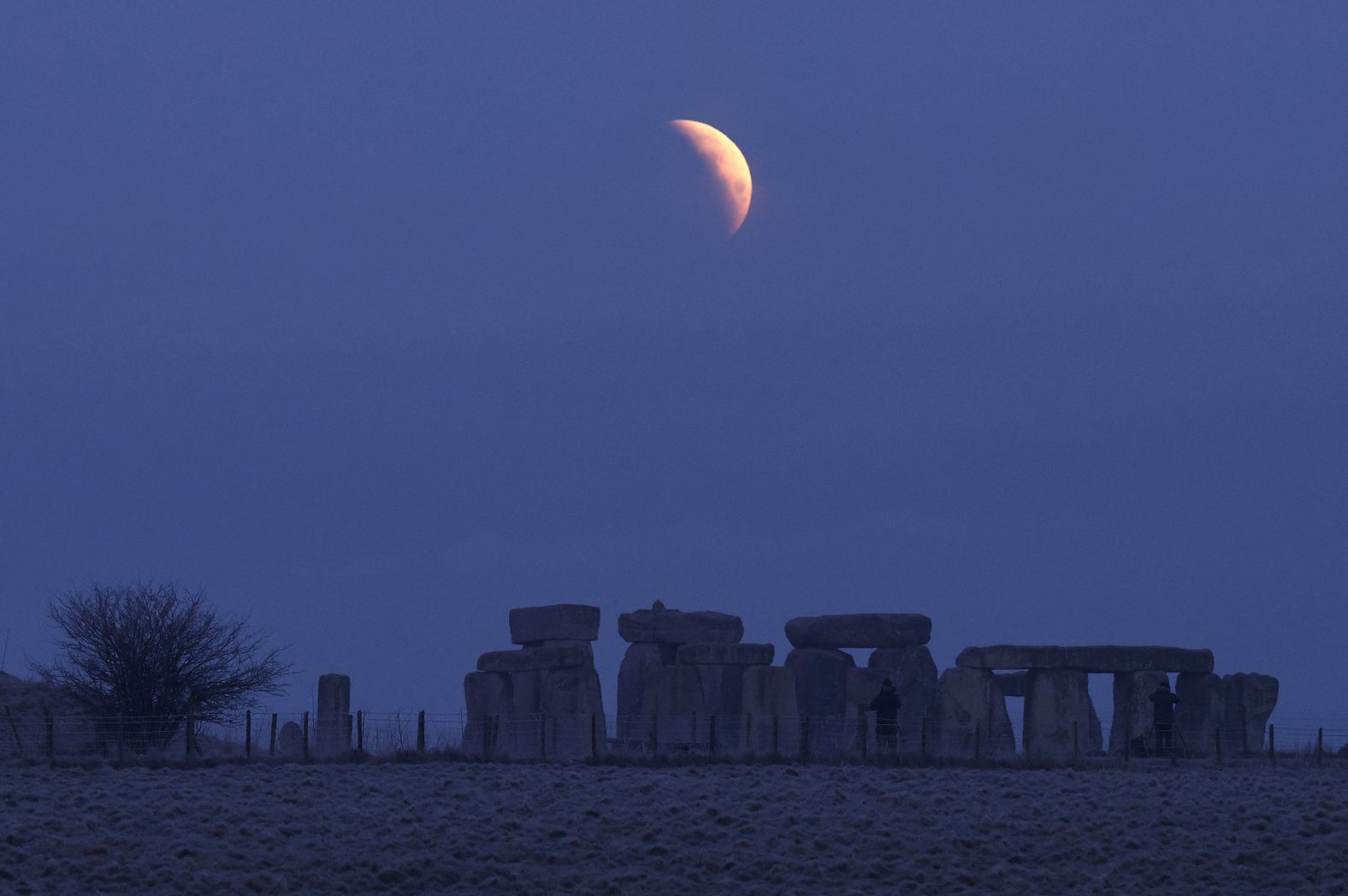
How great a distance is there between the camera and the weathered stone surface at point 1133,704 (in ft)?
128

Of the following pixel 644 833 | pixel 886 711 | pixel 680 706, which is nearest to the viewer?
pixel 644 833

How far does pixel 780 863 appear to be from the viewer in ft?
81.4

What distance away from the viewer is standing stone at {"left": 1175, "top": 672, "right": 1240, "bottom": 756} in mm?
38812

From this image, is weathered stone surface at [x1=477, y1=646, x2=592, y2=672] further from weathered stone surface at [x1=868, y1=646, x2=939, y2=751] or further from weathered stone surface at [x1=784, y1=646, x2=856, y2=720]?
weathered stone surface at [x1=868, y1=646, x2=939, y2=751]

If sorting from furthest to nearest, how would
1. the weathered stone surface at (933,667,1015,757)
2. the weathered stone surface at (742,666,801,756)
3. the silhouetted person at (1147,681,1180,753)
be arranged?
1. the weathered stone surface at (742,666,801,756)
2. the weathered stone surface at (933,667,1015,757)
3. the silhouetted person at (1147,681,1180,753)

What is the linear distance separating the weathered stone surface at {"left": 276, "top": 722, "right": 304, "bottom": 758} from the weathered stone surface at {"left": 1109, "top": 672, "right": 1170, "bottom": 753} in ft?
47.9

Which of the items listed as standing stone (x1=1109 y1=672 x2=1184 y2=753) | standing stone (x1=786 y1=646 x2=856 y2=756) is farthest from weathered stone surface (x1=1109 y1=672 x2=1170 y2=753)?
standing stone (x1=786 y1=646 x2=856 y2=756)

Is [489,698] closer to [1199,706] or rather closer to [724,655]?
[724,655]

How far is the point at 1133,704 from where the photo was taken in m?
39.3

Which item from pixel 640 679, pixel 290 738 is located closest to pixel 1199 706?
pixel 640 679

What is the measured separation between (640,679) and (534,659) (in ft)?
8.65

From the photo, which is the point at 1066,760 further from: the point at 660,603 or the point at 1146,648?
the point at 660,603

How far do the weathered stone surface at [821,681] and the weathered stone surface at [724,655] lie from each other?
641mm

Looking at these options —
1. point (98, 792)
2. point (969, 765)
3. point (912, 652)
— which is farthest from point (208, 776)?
point (912, 652)
